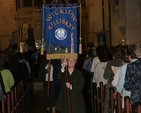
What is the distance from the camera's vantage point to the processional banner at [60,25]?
8602mm

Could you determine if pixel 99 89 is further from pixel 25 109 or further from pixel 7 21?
pixel 7 21

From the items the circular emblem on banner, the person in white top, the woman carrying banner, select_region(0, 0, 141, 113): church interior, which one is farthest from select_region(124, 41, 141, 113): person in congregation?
select_region(0, 0, 141, 113): church interior

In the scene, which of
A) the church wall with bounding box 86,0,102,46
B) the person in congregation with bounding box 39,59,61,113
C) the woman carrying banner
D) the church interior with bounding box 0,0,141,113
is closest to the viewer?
the woman carrying banner

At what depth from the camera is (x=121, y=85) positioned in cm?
657

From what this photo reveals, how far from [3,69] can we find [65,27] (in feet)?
5.58

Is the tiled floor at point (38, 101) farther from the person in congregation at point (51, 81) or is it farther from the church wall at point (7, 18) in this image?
the church wall at point (7, 18)

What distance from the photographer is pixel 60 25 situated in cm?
870

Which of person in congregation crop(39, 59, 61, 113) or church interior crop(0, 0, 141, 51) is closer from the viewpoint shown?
Result: person in congregation crop(39, 59, 61, 113)

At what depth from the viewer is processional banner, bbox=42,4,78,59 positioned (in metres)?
8.60

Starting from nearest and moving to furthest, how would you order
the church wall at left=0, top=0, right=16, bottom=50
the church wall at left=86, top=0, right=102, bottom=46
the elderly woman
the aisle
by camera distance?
1. the elderly woman
2. the aisle
3. the church wall at left=86, top=0, right=102, bottom=46
4. the church wall at left=0, top=0, right=16, bottom=50

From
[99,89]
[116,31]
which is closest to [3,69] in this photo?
[99,89]

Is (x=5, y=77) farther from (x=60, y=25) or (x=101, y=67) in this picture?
(x=101, y=67)

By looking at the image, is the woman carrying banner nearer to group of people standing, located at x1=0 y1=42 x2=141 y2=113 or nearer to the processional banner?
group of people standing, located at x1=0 y1=42 x2=141 y2=113

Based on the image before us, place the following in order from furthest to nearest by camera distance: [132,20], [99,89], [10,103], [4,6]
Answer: [4,6] < [132,20] < [99,89] < [10,103]
